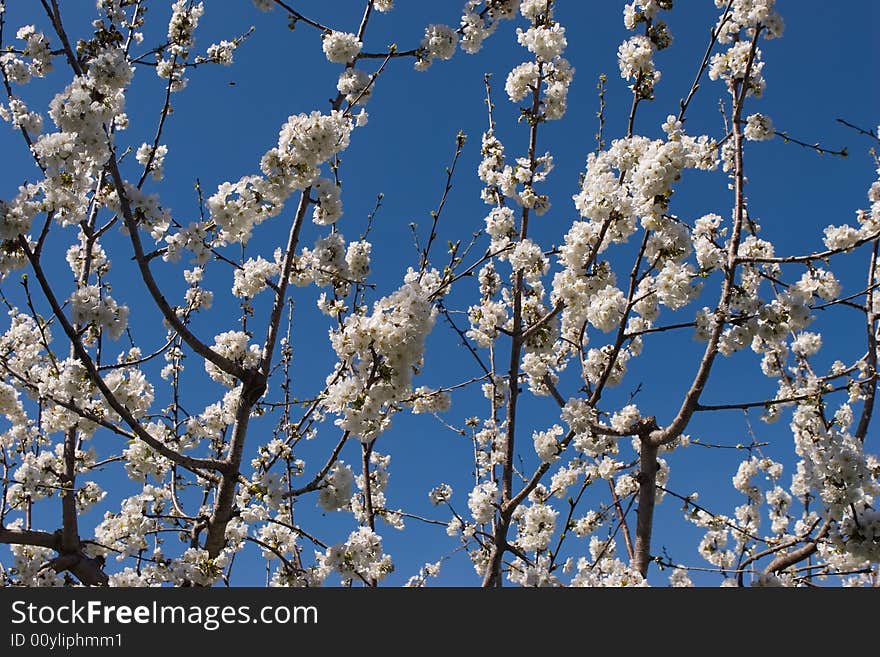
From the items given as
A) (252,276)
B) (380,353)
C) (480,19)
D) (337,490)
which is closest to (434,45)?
(480,19)

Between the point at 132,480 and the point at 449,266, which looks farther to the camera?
the point at 132,480

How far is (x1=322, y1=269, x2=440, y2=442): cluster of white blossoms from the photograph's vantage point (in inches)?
156

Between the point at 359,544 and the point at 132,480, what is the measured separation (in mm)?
2715

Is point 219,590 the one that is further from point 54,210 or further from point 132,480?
point 54,210

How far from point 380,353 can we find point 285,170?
6.08 feet

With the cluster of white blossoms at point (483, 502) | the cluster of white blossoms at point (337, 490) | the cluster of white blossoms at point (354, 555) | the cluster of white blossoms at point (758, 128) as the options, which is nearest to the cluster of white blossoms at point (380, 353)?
the cluster of white blossoms at point (337, 490)

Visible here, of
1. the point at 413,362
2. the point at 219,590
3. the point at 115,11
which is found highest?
the point at 115,11

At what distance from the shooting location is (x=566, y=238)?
228 inches

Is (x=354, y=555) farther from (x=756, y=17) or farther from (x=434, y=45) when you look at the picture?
(x=756, y=17)

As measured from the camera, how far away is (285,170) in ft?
16.4

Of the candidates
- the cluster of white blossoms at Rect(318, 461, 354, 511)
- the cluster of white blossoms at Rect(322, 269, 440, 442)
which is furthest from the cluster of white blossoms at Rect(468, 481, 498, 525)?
the cluster of white blossoms at Rect(322, 269, 440, 442)

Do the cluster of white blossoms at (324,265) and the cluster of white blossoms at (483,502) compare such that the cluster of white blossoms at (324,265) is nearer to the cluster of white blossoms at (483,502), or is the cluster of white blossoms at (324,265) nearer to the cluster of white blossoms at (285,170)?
the cluster of white blossoms at (285,170)

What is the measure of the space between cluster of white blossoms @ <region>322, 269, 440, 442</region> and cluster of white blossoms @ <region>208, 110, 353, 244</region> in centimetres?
150

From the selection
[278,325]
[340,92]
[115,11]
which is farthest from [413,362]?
[115,11]
